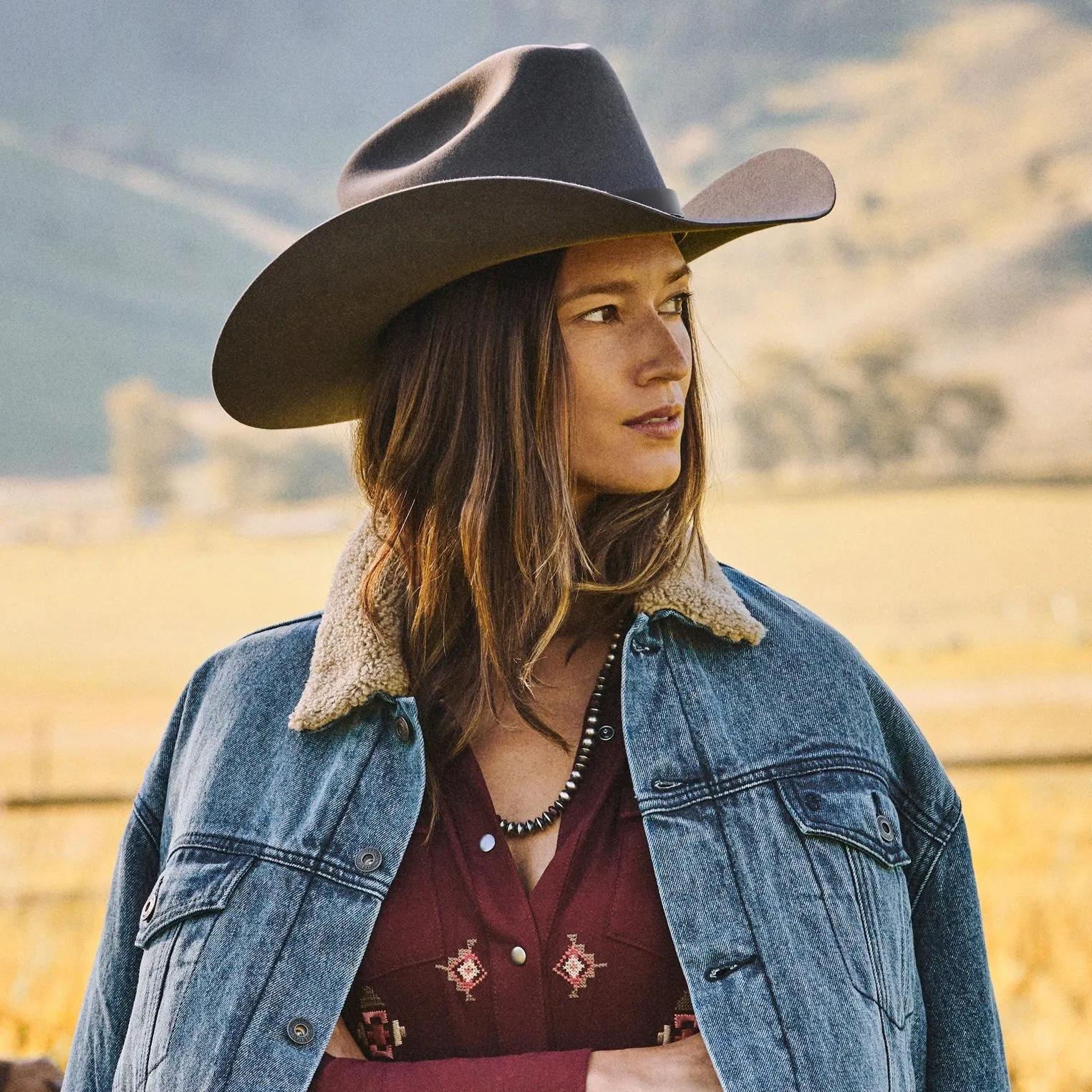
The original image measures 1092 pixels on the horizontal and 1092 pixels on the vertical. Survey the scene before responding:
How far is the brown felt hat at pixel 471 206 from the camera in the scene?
4.11 feet

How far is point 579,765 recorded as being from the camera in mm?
1312

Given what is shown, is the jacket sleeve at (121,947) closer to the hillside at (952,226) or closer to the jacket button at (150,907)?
the jacket button at (150,907)

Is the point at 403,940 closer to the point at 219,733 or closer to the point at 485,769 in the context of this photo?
the point at 485,769

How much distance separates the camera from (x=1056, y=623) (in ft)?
15.0

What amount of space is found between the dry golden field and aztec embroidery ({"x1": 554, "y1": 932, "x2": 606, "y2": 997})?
103 inches

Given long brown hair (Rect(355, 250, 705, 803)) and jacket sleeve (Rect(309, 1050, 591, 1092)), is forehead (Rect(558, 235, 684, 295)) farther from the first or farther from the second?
jacket sleeve (Rect(309, 1050, 591, 1092))

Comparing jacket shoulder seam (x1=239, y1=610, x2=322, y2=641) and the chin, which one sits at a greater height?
the chin

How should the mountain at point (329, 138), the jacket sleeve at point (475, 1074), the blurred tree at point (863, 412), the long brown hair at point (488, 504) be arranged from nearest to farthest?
the jacket sleeve at point (475, 1074)
the long brown hair at point (488, 504)
the blurred tree at point (863, 412)
the mountain at point (329, 138)

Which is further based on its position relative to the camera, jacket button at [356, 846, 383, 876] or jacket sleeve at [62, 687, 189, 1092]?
jacket sleeve at [62, 687, 189, 1092]

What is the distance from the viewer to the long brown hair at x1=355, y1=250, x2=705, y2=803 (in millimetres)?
1325

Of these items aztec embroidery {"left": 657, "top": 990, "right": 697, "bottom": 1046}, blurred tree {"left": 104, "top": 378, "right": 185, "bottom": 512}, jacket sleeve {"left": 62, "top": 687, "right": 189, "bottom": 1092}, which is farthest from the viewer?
blurred tree {"left": 104, "top": 378, "right": 185, "bottom": 512}

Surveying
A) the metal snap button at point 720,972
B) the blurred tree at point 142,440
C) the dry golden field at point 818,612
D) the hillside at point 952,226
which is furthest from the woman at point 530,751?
the blurred tree at point 142,440

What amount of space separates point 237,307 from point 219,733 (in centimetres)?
50

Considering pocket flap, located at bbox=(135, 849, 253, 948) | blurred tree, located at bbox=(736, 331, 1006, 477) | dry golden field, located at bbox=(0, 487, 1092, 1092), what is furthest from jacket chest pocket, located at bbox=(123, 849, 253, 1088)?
blurred tree, located at bbox=(736, 331, 1006, 477)
